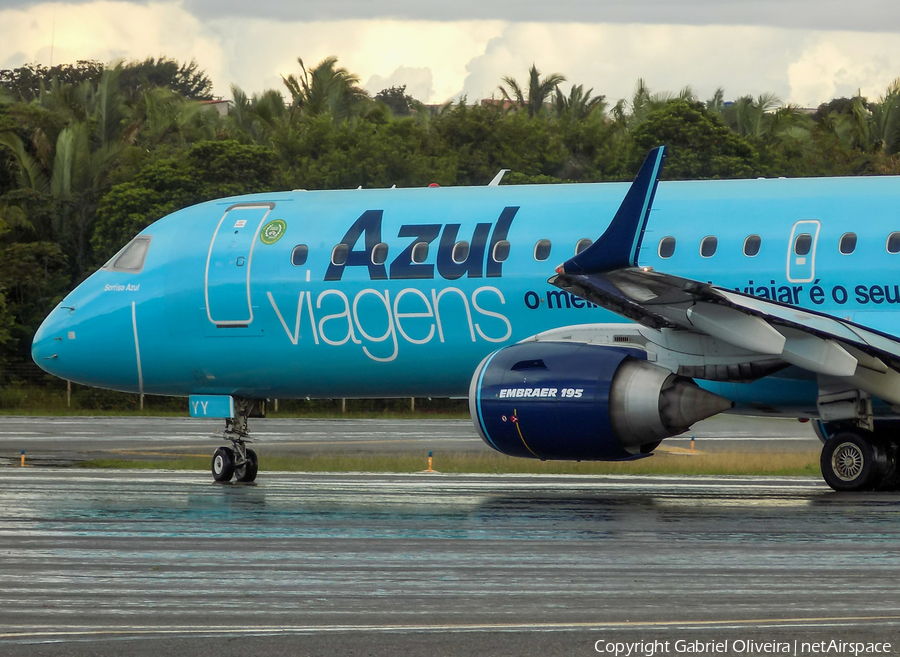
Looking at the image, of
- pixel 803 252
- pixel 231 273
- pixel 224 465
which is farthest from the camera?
pixel 224 465

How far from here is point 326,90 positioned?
6725cm

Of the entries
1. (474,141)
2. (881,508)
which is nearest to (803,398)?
(881,508)

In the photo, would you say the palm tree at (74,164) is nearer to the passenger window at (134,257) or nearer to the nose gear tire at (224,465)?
the passenger window at (134,257)

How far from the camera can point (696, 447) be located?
30.0 meters

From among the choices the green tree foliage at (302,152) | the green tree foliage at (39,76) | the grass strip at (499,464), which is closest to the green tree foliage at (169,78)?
the green tree foliage at (39,76)

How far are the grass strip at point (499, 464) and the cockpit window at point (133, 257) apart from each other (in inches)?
224

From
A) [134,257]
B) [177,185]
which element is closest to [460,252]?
[134,257]

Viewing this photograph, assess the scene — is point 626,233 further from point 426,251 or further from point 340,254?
point 340,254

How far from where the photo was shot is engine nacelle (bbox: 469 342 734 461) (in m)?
14.5

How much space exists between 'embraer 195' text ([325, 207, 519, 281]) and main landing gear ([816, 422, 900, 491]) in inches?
187

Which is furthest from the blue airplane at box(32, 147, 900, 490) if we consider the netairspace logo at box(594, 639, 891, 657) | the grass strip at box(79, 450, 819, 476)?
the netairspace logo at box(594, 639, 891, 657)

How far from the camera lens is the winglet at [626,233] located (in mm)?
13734

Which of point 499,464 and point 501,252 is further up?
point 501,252

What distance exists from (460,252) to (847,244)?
4943 millimetres
